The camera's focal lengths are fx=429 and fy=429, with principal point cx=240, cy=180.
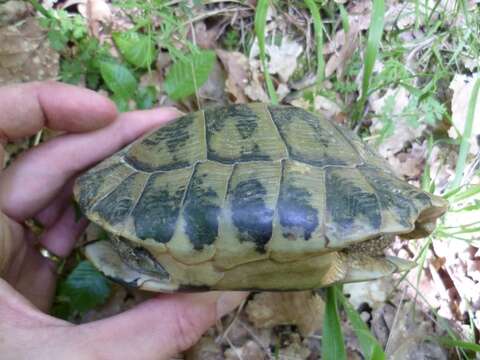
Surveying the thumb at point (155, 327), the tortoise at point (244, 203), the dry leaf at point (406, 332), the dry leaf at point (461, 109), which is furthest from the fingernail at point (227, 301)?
the dry leaf at point (461, 109)

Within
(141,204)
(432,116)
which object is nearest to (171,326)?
(141,204)

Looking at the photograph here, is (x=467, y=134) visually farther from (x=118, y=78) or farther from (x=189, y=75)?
(x=118, y=78)

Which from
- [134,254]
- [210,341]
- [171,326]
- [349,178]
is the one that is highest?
[349,178]

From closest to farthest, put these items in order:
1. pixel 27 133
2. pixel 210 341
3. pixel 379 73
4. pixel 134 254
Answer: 1. pixel 134 254
2. pixel 27 133
3. pixel 210 341
4. pixel 379 73

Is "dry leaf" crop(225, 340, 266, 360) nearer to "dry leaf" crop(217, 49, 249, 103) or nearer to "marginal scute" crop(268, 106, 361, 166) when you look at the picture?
"marginal scute" crop(268, 106, 361, 166)

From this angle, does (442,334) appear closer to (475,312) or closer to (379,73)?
(475,312)

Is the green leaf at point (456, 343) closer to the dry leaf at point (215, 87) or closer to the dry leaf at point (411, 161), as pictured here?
the dry leaf at point (411, 161)

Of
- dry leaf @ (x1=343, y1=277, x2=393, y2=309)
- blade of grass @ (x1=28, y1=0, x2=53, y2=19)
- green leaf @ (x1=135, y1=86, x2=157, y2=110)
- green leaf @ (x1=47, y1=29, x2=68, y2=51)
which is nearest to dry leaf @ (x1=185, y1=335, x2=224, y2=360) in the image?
dry leaf @ (x1=343, y1=277, x2=393, y2=309)
